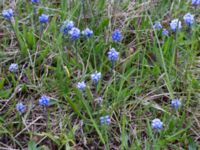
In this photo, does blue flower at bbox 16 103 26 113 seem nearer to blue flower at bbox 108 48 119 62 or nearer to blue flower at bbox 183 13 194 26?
blue flower at bbox 108 48 119 62

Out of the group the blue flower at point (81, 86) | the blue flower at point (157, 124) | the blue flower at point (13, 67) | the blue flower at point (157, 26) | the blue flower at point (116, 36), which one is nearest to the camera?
the blue flower at point (157, 124)

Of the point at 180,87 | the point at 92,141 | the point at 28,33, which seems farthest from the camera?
the point at 28,33

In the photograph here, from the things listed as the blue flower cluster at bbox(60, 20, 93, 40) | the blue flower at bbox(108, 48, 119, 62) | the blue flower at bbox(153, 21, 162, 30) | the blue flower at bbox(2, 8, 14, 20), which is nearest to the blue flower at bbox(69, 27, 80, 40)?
the blue flower cluster at bbox(60, 20, 93, 40)

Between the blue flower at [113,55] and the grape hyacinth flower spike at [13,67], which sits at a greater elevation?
the blue flower at [113,55]

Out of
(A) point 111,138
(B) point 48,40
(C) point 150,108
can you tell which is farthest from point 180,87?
(B) point 48,40

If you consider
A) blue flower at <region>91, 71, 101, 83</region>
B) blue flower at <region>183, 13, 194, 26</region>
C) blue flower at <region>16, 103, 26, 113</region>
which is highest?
blue flower at <region>183, 13, 194, 26</region>

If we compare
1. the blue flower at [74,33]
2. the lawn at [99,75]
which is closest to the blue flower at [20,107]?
the lawn at [99,75]

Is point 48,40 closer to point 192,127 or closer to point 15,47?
point 15,47

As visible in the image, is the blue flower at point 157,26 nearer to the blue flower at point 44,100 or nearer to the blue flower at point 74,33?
the blue flower at point 74,33
